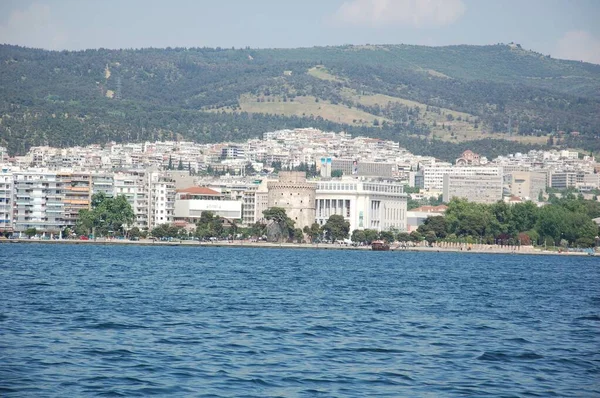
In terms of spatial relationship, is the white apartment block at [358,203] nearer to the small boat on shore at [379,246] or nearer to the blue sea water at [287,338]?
the small boat on shore at [379,246]

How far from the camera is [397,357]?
2783 centimetres

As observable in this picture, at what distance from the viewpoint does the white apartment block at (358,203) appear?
140500mm

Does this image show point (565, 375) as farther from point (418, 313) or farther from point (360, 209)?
point (360, 209)

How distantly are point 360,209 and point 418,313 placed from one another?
102 meters

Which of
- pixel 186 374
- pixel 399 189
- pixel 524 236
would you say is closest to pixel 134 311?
pixel 186 374

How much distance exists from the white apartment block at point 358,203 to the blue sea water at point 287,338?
86.1 metres

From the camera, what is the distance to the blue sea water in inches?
957

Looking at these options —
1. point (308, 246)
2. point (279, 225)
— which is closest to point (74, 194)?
point (279, 225)

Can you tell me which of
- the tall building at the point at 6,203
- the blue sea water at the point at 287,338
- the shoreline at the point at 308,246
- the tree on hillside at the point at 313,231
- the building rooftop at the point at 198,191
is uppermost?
the building rooftop at the point at 198,191

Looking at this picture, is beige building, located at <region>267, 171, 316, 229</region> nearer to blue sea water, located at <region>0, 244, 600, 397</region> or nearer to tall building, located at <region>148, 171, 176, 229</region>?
tall building, located at <region>148, 171, 176, 229</region>

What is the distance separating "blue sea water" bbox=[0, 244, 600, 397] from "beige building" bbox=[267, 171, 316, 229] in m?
83.2

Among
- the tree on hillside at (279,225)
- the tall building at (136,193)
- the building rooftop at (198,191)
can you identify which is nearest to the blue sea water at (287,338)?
the tree on hillside at (279,225)

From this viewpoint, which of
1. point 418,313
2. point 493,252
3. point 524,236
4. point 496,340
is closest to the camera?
point 496,340

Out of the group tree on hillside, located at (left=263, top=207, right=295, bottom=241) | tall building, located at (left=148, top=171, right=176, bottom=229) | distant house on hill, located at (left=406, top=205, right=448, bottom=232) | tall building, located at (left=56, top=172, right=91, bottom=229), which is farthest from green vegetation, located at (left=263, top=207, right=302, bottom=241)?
distant house on hill, located at (left=406, top=205, right=448, bottom=232)
